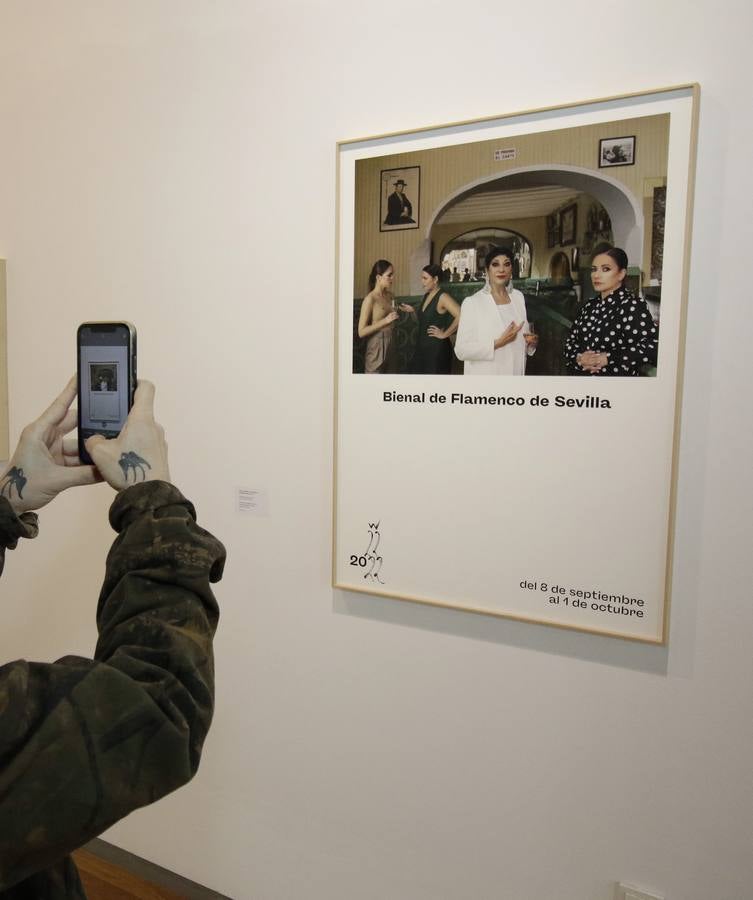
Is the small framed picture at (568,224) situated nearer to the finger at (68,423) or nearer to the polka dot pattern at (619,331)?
the polka dot pattern at (619,331)

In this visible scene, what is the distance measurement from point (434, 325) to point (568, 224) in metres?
0.32

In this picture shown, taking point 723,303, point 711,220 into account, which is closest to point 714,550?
point 723,303

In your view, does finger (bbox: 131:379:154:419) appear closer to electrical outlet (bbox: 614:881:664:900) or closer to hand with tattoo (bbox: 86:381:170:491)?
hand with tattoo (bbox: 86:381:170:491)

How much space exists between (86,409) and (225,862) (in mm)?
1372

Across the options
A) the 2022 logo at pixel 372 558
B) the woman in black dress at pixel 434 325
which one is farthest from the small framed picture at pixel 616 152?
the 2022 logo at pixel 372 558

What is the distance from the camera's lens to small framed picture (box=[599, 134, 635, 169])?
1.15 meters

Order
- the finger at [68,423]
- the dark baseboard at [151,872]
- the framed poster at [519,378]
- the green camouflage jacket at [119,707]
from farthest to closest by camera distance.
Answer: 1. the dark baseboard at [151,872]
2. the framed poster at [519,378]
3. the finger at [68,423]
4. the green camouflage jacket at [119,707]

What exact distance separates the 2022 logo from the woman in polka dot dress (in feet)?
1.90

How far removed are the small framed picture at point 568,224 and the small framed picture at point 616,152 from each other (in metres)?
0.09

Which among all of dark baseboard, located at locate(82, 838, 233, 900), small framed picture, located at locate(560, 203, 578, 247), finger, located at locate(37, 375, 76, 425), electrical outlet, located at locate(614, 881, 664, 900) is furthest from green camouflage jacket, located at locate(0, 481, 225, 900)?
dark baseboard, located at locate(82, 838, 233, 900)

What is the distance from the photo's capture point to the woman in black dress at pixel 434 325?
52.7 inches

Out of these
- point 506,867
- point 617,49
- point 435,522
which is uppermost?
point 617,49

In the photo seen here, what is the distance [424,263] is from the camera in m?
1.35

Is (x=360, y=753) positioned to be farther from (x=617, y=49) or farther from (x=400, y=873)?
(x=617, y=49)
